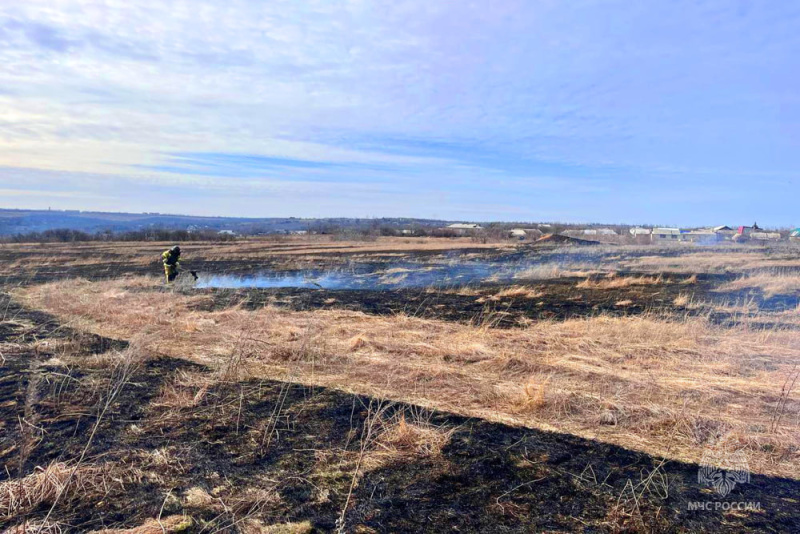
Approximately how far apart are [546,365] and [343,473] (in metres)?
4.19

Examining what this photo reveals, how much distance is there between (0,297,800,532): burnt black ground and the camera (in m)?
3.27

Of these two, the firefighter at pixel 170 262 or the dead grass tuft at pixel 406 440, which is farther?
Result: the firefighter at pixel 170 262

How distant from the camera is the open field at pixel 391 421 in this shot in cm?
337

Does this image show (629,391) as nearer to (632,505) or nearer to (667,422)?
(667,422)

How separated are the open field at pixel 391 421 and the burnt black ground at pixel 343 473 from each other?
0.02m

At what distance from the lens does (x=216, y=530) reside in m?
3.10

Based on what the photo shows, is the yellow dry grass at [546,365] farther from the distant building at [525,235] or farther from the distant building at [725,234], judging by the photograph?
the distant building at [725,234]

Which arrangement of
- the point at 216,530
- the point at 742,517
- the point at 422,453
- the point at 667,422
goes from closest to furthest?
the point at 216,530 < the point at 742,517 < the point at 422,453 < the point at 667,422

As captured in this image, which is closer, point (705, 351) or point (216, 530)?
point (216, 530)

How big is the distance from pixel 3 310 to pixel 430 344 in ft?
40.4

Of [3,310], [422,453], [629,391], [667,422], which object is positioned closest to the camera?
[422,453]

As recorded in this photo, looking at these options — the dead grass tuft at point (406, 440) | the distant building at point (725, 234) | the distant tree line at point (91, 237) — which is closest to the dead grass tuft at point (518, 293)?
the dead grass tuft at point (406, 440)

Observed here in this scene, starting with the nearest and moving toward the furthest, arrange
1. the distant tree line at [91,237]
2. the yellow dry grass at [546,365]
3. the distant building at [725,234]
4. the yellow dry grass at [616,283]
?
the yellow dry grass at [546,365] < the yellow dry grass at [616,283] < the distant tree line at [91,237] < the distant building at [725,234]

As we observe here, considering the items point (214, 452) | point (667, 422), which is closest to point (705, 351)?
point (667, 422)
